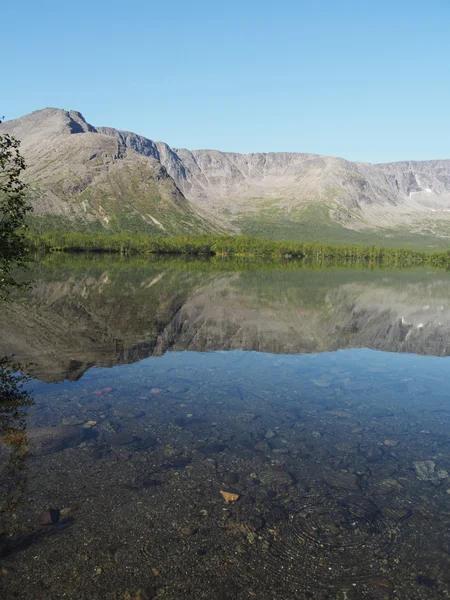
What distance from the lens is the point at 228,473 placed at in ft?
50.7

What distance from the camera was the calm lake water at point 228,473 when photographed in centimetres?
1071

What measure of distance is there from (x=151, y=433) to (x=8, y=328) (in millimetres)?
23855

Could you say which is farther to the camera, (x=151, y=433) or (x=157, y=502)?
(x=151, y=433)

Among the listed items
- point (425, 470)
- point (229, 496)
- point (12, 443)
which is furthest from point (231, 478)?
point (12, 443)

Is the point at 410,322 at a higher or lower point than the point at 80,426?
lower

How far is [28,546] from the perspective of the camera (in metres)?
11.2

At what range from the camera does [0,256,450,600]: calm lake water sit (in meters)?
10.7

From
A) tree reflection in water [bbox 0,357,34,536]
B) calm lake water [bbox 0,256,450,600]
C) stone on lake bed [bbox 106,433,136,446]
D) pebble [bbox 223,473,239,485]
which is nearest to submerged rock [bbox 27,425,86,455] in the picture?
calm lake water [bbox 0,256,450,600]

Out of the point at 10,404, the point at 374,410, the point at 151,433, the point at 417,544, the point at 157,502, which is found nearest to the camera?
the point at 417,544

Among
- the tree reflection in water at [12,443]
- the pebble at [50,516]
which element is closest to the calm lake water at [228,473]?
the pebble at [50,516]

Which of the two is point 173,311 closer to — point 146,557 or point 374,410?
point 374,410

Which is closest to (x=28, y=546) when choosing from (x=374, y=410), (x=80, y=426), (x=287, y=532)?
(x=287, y=532)

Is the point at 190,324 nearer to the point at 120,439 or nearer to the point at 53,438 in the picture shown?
the point at 120,439

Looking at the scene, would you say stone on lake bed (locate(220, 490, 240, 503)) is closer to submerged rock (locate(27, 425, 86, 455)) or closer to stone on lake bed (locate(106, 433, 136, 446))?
stone on lake bed (locate(106, 433, 136, 446))
